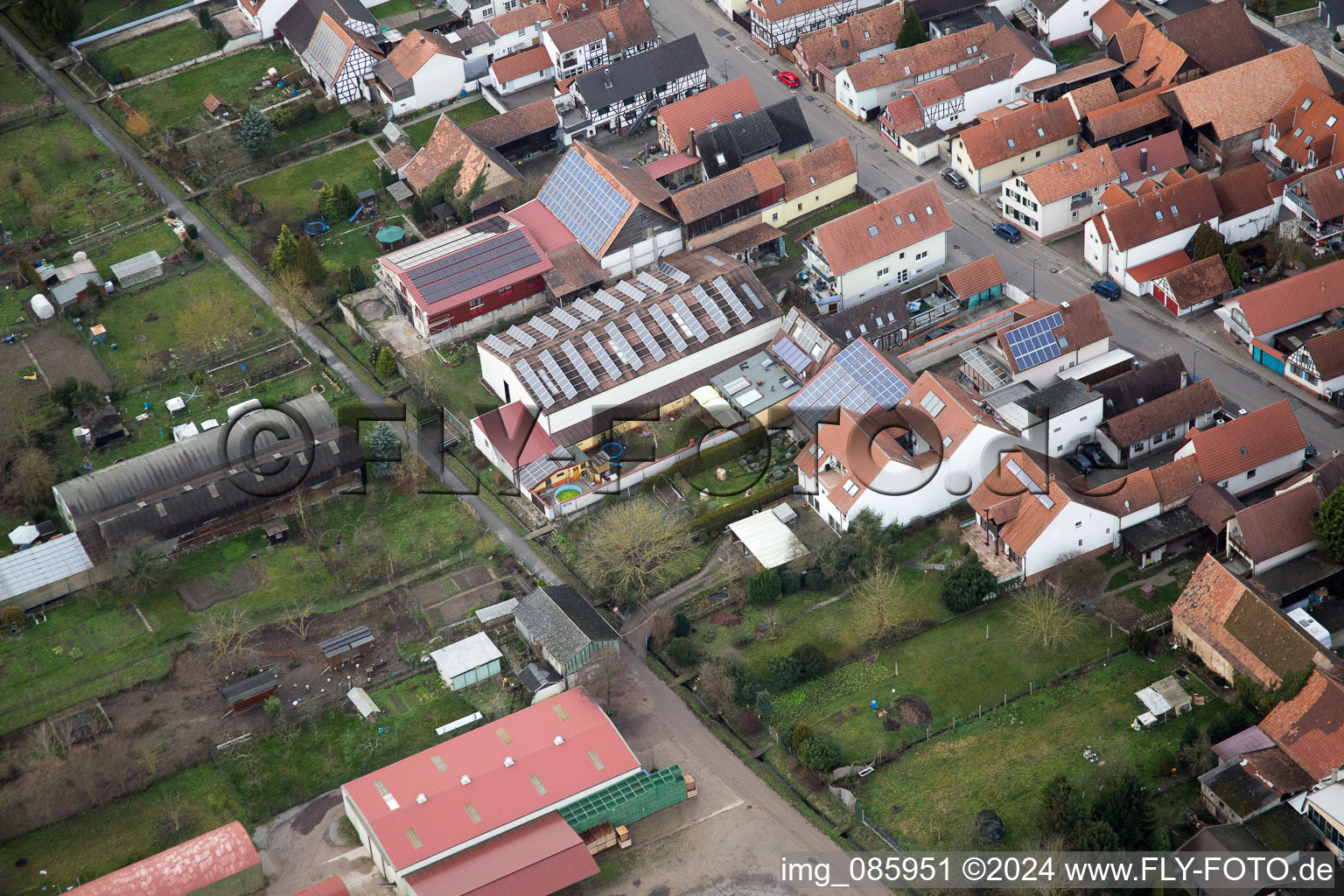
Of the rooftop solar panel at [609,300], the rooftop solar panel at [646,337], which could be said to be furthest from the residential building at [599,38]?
the rooftop solar panel at [646,337]

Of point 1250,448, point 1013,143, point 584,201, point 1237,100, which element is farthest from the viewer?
point 1237,100

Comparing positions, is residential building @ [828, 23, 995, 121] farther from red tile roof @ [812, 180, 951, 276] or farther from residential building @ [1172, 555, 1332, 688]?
residential building @ [1172, 555, 1332, 688]

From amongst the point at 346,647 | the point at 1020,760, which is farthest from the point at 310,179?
the point at 1020,760

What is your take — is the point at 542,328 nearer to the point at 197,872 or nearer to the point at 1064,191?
the point at 1064,191

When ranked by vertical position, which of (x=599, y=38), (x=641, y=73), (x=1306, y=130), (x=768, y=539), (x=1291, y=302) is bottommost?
(x=1291, y=302)

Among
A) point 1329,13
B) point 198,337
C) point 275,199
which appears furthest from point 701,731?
point 1329,13

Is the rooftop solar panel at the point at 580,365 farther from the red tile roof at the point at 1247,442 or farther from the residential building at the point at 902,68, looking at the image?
the residential building at the point at 902,68

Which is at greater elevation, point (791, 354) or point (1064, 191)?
point (1064, 191)
